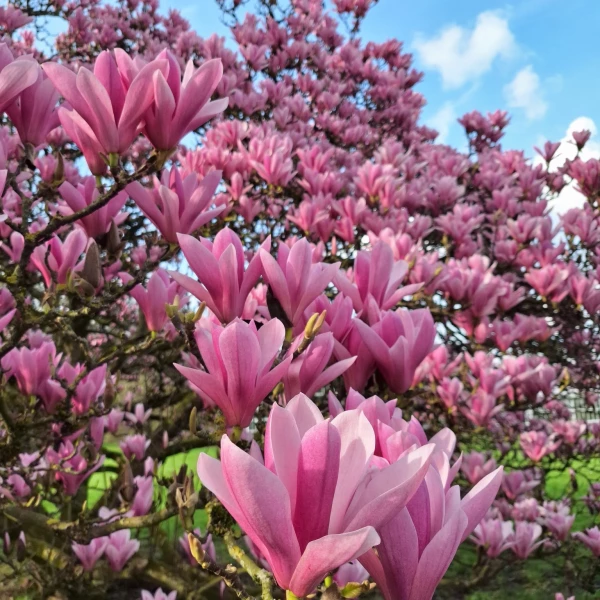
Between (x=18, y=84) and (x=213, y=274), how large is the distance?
24.7 inches

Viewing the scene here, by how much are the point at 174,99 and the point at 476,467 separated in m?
2.75

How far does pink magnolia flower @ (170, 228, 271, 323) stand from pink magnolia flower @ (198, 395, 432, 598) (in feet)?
1.77

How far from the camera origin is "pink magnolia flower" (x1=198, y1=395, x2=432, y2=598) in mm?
623

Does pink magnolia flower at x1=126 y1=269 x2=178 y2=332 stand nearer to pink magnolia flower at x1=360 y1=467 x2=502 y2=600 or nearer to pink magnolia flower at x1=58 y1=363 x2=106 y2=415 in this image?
pink magnolia flower at x1=58 y1=363 x2=106 y2=415

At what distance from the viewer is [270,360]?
1007 mm

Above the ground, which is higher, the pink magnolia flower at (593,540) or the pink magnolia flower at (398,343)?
the pink magnolia flower at (398,343)

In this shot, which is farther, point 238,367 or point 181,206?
point 181,206

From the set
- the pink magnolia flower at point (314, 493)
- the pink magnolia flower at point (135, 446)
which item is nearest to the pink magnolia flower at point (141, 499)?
the pink magnolia flower at point (135, 446)

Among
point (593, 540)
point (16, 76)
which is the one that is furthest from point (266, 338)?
point (593, 540)

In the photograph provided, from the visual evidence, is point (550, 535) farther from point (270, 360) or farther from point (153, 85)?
point (153, 85)

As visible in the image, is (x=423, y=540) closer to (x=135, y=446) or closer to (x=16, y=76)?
(x=16, y=76)

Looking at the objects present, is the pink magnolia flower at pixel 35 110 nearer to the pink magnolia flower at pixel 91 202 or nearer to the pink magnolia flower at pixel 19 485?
the pink magnolia flower at pixel 91 202

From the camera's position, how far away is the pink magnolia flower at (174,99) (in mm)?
1250

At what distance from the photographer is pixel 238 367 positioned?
968 millimetres
